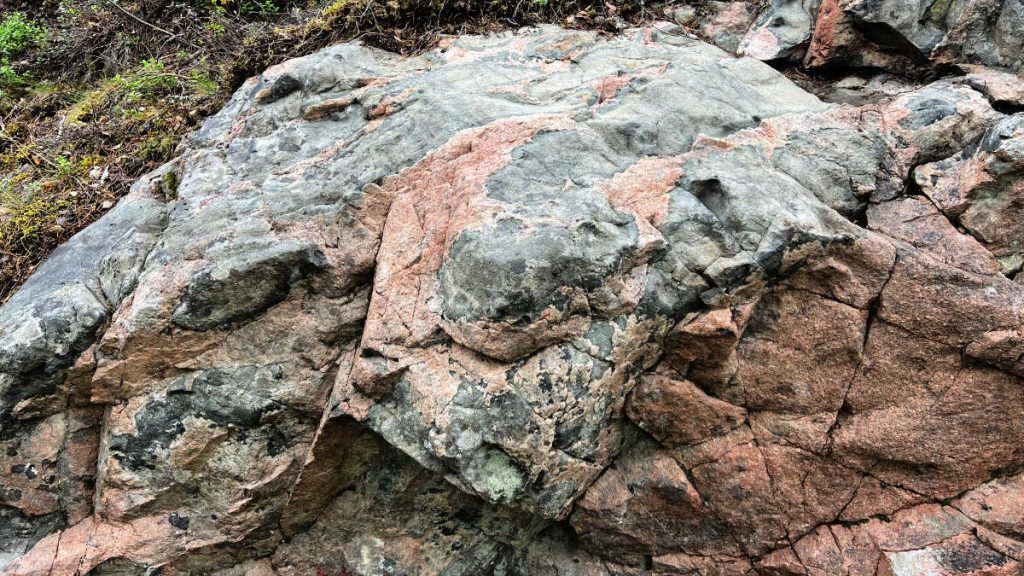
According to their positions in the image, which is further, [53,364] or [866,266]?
[53,364]

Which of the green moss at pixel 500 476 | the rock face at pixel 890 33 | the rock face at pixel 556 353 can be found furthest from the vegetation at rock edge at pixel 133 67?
the green moss at pixel 500 476

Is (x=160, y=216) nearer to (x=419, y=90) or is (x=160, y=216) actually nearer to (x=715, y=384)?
(x=419, y=90)

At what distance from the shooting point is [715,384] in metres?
3.48

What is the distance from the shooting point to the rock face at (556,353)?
3.22 meters

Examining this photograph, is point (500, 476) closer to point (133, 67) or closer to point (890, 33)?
point (890, 33)

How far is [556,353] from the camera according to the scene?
→ 3.20 m

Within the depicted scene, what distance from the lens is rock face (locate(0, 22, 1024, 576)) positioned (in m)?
3.22

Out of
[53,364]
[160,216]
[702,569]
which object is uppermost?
[160,216]

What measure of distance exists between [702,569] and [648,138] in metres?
2.43

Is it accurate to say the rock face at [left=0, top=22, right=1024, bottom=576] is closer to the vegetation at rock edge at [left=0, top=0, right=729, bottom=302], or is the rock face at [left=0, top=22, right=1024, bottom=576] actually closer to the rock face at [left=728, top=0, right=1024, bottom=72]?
the rock face at [left=728, top=0, right=1024, bottom=72]

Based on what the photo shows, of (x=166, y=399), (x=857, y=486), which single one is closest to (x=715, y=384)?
(x=857, y=486)

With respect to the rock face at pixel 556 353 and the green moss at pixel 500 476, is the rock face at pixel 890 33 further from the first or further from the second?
the green moss at pixel 500 476

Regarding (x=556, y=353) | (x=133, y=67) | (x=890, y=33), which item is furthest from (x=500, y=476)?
(x=133, y=67)

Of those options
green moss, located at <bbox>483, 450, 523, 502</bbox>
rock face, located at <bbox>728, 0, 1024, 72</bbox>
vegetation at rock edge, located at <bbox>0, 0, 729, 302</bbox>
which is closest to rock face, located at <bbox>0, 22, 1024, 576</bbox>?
green moss, located at <bbox>483, 450, 523, 502</bbox>
